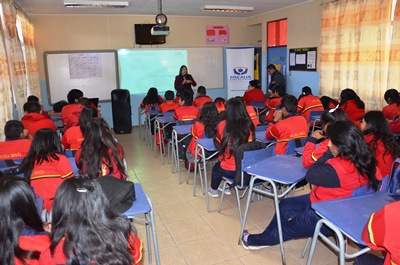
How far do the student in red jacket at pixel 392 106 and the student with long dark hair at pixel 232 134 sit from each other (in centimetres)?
256

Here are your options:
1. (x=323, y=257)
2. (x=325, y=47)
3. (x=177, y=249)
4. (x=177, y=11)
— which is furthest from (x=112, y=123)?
(x=323, y=257)

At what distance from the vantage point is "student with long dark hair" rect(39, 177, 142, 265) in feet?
4.37

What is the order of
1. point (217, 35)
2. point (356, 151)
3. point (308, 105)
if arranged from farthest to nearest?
point (217, 35)
point (308, 105)
point (356, 151)

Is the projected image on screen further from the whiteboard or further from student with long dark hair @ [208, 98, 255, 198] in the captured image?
student with long dark hair @ [208, 98, 255, 198]

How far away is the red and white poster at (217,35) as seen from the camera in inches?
354

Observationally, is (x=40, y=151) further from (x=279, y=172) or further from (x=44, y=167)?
(x=279, y=172)

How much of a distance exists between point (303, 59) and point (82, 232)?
6.98 metres

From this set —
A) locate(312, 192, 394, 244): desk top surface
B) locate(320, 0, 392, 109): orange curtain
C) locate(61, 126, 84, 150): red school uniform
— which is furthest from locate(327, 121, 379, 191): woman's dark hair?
locate(320, 0, 392, 109): orange curtain

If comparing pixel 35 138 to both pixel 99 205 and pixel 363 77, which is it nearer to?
pixel 99 205

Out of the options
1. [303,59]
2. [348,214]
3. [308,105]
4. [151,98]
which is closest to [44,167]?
[348,214]

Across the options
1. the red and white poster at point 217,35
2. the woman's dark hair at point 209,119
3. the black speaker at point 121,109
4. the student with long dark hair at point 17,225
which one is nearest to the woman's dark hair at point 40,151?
the student with long dark hair at point 17,225

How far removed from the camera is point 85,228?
53.2 inches

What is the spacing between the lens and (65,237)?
135 centimetres

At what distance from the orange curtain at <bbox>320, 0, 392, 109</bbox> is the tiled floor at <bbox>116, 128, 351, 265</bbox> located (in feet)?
9.45
